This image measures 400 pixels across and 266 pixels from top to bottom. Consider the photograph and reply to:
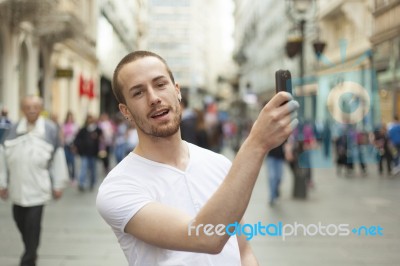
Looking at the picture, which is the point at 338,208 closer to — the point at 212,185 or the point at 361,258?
the point at 361,258

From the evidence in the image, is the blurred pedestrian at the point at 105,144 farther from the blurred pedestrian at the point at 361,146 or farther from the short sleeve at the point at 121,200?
the short sleeve at the point at 121,200

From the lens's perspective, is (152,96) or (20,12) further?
(20,12)

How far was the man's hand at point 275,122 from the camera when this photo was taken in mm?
1083

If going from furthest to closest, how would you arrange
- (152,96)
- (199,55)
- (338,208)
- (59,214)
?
(199,55), (338,208), (59,214), (152,96)

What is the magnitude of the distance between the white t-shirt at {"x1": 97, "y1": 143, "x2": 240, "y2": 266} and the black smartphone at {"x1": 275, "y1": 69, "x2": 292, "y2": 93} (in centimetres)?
59

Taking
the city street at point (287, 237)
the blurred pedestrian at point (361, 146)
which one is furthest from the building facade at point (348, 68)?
the blurred pedestrian at point (361, 146)

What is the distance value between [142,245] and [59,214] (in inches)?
269

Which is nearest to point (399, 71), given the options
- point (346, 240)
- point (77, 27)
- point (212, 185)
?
point (346, 240)

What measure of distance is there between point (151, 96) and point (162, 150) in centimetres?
22

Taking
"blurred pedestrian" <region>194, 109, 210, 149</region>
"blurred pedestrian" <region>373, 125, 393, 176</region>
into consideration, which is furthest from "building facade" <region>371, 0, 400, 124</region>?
"blurred pedestrian" <region>373, 125, 393, 176</region>

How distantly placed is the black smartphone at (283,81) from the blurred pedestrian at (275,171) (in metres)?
8.29

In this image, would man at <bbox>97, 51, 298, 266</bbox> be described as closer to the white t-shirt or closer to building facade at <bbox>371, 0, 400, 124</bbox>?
the white t-shirt

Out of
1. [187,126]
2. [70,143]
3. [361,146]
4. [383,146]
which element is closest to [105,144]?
[70,143]

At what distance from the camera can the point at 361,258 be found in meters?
5.32
